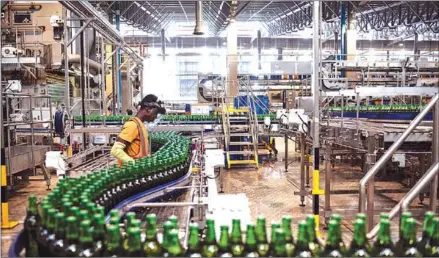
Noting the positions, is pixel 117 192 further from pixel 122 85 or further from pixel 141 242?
pixel 122 85

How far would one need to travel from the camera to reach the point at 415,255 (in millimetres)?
1818

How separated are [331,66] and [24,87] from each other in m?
7.40

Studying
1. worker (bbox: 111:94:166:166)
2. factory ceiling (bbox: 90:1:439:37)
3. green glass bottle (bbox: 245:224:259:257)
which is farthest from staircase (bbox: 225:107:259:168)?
green glass bottle (bbox: 245:224:259:257)

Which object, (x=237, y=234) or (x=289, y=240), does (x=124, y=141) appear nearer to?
(x=237, y=234)

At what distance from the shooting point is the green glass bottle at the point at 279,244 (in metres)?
1.72

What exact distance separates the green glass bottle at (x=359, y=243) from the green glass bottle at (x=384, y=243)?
0.12 ft

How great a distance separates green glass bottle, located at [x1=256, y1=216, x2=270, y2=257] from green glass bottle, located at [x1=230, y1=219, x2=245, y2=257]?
69 millimetres

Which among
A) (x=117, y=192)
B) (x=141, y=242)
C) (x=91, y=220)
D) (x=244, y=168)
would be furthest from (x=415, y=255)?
(x=244, y=168)

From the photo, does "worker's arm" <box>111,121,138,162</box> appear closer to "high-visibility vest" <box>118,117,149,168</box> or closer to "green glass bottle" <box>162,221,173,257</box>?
"high-visibility vest" <box>118,117,149,168</box>

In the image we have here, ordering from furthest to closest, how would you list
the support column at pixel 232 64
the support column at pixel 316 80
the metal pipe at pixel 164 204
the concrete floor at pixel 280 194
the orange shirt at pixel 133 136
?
1. the support column at pixel 232 64
2. the concrete floor at pixel 280 194
3. the support column at pixel 316 80
4. the orange shirt at pixel 133 136
5. the metal pipe at pixel 164 204

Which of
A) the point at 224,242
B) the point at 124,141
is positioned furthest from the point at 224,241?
the point at 124,141

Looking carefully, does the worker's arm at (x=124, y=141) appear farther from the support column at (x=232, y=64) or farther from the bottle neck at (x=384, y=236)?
the support column at (x=232, y=64)

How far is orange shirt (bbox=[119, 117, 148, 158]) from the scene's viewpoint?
12.1 feet

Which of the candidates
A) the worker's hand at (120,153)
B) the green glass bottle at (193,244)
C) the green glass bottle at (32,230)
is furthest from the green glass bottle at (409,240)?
the worker's hand at (120,153)
